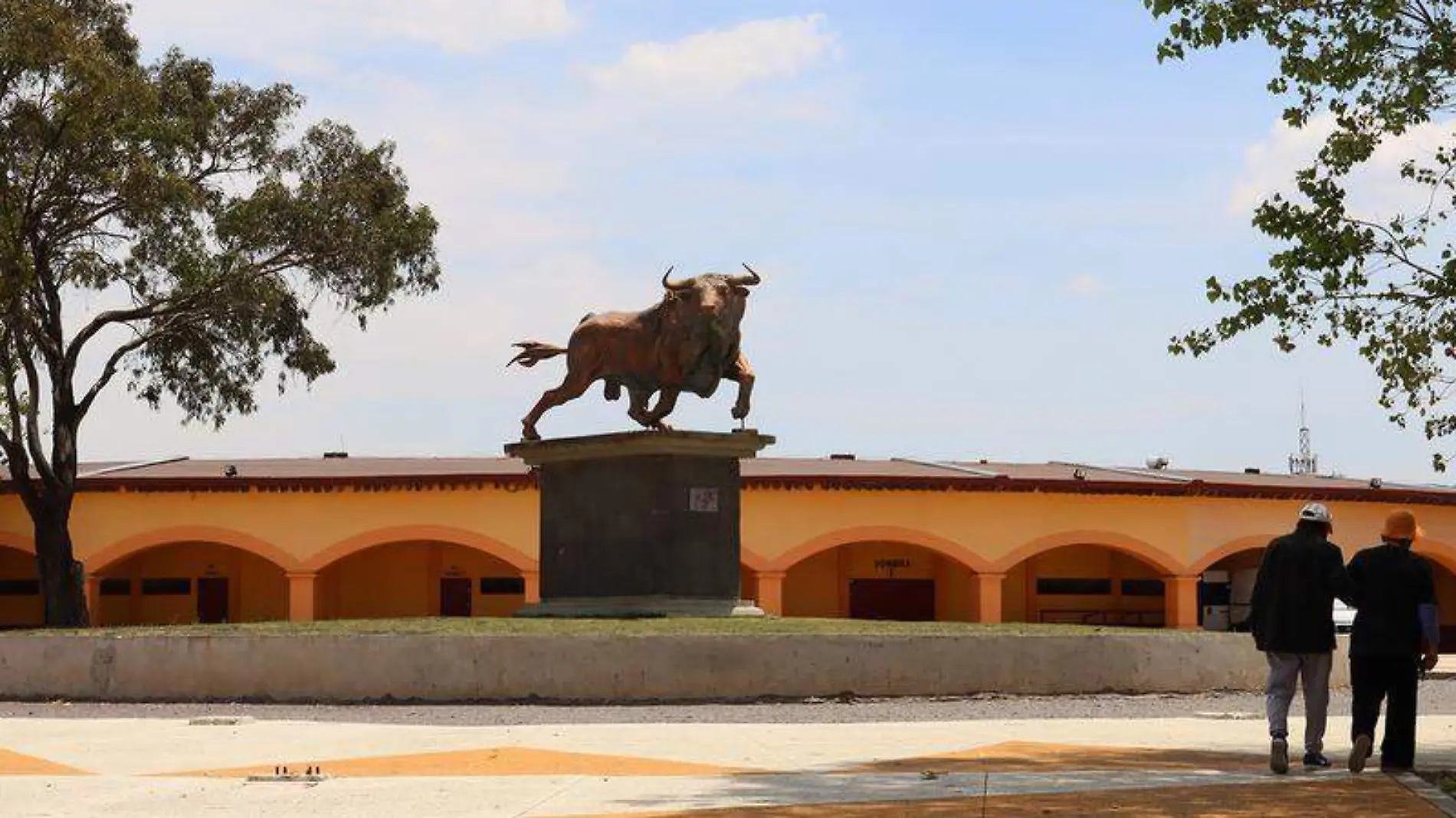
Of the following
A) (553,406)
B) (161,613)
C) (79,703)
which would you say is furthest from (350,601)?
(79,703)

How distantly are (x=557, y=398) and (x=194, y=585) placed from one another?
23.6 m

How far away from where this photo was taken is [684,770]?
37.7 feet

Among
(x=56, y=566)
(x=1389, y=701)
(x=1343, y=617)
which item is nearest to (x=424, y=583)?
(x=56, y=566)

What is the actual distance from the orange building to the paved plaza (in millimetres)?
24570

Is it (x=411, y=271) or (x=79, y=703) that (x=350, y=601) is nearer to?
(x=411, y=271)

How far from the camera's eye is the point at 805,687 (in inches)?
699

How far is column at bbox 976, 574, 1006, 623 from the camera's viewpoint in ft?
134

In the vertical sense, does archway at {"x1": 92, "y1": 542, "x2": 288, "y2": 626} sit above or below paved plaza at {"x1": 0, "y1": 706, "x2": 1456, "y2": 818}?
above

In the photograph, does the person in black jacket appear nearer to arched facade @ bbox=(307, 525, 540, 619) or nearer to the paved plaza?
the paved plaza

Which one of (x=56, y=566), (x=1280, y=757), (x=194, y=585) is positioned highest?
(x=56, y=566)

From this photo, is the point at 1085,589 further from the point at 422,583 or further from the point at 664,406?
the point at 664,406

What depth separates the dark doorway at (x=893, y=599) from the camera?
145 feet

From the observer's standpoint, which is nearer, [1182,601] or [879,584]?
[1182,601]

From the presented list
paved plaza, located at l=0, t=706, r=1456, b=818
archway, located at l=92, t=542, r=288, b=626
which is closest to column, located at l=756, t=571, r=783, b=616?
archway, located at l=92, t=542, r=288, b=626
